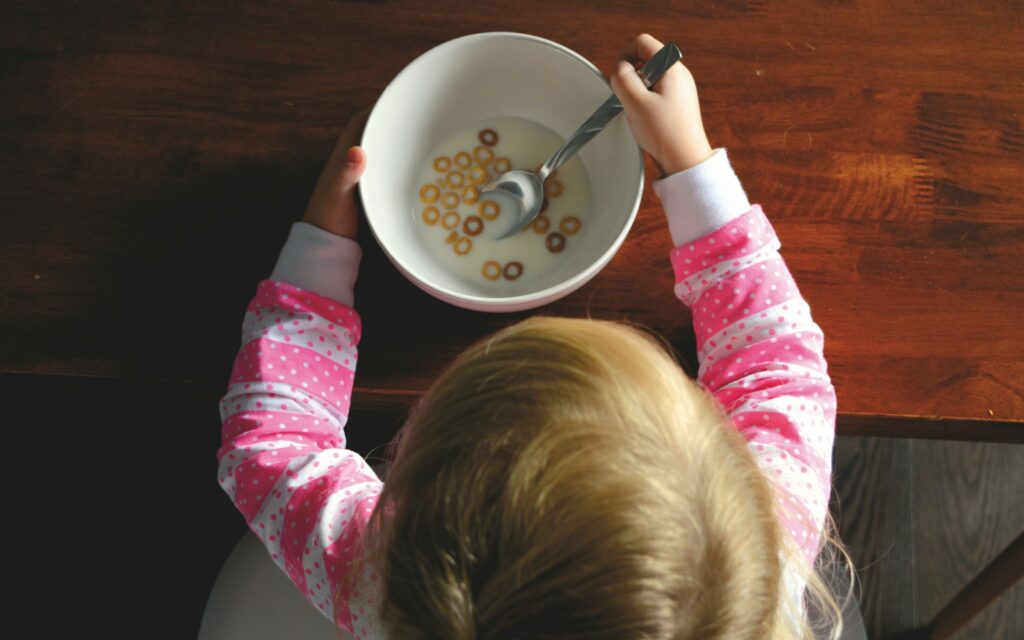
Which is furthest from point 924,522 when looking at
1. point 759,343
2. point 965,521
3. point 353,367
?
point 353,367

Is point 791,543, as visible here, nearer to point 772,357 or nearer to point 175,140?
Result: point 772,357

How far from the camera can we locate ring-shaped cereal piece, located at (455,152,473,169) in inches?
28.9

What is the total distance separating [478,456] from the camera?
1.66 feet

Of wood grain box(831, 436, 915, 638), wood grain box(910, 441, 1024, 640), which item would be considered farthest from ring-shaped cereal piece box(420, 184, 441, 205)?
wood grain box(910, 441, 1024, 640)

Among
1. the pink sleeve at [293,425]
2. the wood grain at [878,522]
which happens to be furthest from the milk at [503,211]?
the wood grain at [878,522]

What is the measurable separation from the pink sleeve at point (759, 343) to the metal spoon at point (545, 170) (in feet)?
0.39

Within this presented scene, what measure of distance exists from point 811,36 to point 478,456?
0.49 metres

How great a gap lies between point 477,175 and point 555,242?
0.09 meters

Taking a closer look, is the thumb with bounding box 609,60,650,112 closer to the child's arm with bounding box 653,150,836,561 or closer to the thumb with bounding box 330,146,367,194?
the child's arm with bounding box 653,150,836,561

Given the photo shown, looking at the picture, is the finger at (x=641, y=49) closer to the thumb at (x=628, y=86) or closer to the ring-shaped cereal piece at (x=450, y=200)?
the thumb at (x=628, y=86)

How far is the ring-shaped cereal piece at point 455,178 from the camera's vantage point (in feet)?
2.40

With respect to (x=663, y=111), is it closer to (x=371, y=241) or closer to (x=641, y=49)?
(x=641, y=49)

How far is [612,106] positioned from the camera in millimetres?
664

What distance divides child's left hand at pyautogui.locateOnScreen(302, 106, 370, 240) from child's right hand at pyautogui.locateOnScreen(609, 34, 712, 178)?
209mm
